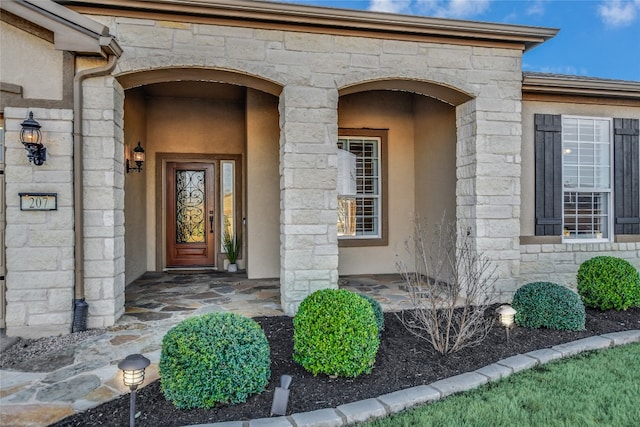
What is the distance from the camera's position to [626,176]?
19.1 feet

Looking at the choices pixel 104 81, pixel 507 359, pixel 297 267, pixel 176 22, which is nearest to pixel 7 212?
pixel 104 81

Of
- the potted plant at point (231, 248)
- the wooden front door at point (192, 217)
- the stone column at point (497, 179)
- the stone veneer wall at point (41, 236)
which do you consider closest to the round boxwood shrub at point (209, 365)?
the stone veneer wall at point (41, 236)

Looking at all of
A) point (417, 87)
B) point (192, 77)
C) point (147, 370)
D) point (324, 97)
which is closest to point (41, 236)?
point (147, 370)

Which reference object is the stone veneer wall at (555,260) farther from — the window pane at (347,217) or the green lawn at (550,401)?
the window pane at (347,217)

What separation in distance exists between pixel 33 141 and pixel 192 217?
4.34 metres

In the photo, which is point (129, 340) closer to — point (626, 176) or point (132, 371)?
point (132, 371)

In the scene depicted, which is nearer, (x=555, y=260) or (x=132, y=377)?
(x=132, y=377)

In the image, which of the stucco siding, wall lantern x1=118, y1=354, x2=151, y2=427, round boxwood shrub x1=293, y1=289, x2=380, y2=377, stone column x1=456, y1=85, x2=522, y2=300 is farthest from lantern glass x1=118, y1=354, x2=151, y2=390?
stone column x1=456, y1=85, x2=522, y2=300

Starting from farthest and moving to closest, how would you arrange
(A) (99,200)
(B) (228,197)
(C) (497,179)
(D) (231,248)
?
(B) (228,197) < (D) (231,248) < (C) (497,179) < (A) (99,200)

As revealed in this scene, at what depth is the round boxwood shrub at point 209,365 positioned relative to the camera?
245cm

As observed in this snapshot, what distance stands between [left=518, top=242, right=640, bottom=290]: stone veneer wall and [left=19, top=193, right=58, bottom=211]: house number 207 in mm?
5465

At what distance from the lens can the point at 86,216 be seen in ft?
A: 13.3

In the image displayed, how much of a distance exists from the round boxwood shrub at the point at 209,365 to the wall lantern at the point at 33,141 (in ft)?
8.14

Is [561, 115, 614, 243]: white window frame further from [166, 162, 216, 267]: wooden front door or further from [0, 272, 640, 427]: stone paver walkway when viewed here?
[166, 162, 216, 267]: wooden front door
